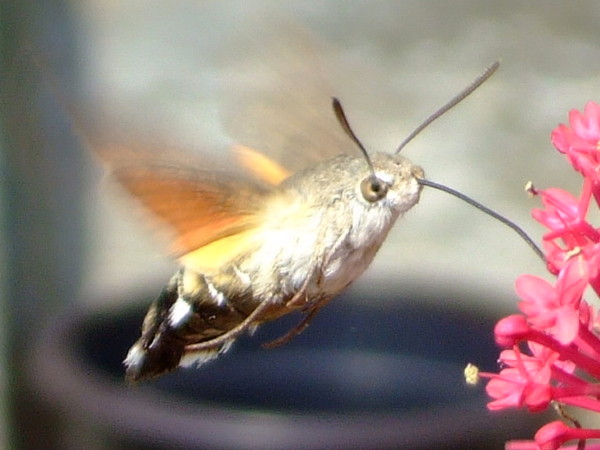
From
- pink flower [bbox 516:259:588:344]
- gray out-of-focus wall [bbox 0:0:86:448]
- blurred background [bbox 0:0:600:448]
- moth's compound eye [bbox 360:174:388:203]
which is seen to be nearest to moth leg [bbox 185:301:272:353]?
moth's compound eye [bbox 360:174:388:203]

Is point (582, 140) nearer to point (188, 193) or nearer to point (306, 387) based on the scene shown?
point (188, 193)

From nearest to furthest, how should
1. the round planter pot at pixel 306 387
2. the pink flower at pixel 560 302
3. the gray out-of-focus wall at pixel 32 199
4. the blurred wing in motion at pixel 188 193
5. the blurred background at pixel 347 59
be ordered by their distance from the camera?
the pink flower at pixel 560 302
the blurred wing in motion at pixel 188 193
the round planter pot at pixel 306 387
the blurred background at pixel 347 59
the gray out-of-focus wall at pixel 32 199

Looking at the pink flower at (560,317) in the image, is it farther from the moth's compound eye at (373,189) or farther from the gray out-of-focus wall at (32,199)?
the gray out-of-focus wall at (32,199)

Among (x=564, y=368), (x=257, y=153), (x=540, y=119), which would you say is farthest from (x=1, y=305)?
(x=564, y=368)

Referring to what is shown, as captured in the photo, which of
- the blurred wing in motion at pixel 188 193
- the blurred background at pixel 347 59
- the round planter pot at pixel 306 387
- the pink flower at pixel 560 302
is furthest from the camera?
the blurred background at pixel 347 59

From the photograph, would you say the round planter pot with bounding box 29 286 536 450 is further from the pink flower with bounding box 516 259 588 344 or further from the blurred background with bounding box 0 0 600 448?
the pink flower with bounding box 516 259 588 344

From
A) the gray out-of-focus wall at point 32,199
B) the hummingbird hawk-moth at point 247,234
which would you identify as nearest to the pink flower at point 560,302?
the hummingbird hawk-moth at point 247,234
